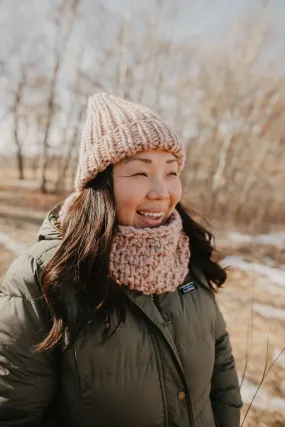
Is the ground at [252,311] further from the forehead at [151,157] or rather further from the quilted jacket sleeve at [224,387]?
the forehead at [151,157]

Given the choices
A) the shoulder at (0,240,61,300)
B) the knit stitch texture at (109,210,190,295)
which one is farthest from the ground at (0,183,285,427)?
the shoulder at (0,240,61,300)

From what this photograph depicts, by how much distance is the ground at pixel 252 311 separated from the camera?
2.83 metres

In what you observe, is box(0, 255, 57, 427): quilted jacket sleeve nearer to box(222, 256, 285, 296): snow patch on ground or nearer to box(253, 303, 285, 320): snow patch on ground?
box(253, 303, 285, 320): snow patch on ground

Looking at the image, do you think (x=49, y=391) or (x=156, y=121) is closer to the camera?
(x=49, y=391)

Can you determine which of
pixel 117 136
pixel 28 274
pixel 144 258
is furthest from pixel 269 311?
pixel 28 274

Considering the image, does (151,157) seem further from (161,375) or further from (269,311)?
(269,311)

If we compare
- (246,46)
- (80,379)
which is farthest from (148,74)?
(80,379)

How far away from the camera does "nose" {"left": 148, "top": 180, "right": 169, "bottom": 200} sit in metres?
1.30

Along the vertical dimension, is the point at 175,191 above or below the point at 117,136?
below

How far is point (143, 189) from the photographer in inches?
50.9

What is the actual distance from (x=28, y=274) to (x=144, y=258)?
1.56ft

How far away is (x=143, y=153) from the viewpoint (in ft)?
4.42

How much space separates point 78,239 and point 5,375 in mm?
551

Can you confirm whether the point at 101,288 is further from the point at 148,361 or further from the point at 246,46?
the point at 246,46
